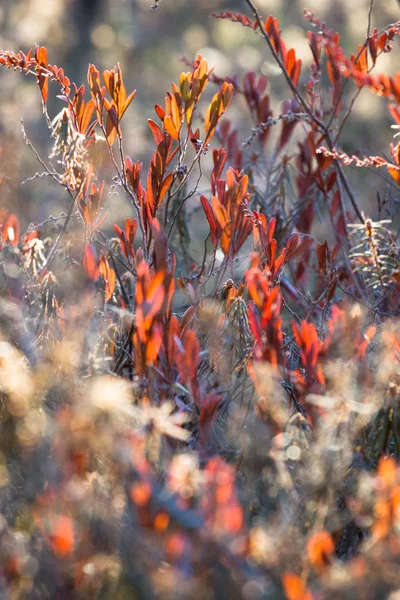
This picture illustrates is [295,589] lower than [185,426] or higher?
lower

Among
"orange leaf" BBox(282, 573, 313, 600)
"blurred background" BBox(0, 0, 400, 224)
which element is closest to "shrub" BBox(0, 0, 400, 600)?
"orange leaf" BBox(282, 573, 313, 600)

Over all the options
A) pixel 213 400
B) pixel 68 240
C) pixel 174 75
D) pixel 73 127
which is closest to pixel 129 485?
pixel 213 400

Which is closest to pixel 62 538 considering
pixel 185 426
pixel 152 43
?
pixel 185 426

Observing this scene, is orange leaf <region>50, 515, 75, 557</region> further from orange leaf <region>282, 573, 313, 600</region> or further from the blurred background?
the blurred background

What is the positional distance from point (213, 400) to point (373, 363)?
1.16ft

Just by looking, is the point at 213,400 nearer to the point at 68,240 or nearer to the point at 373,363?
the point at 373,363

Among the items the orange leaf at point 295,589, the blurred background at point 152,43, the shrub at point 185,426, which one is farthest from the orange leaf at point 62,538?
the blurred background at point 152,43

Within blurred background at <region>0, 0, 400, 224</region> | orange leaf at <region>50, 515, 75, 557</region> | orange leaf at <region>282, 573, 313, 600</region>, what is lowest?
orange leaf at <region>282, 573, 313, 600</region>

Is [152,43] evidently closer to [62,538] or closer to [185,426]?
[185,426]

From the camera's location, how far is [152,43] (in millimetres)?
7355

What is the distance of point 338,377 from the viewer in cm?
99

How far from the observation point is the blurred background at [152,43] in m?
5.54

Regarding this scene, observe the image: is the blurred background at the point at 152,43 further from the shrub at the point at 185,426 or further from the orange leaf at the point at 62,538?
the orange leaf at the point at 62,538

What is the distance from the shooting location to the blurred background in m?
5.54
